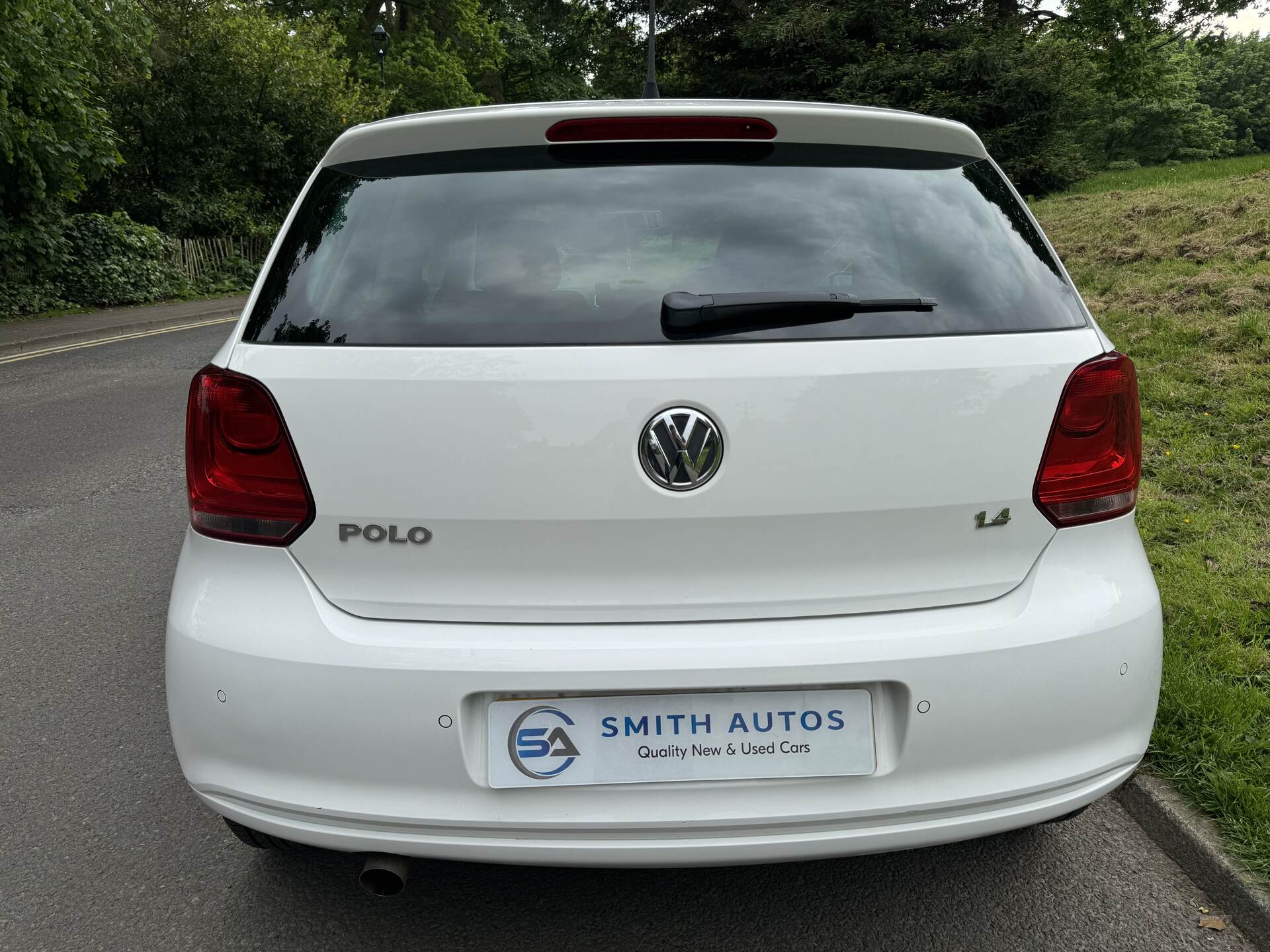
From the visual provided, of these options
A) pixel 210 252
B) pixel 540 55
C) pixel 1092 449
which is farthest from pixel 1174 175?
pixel 540 55

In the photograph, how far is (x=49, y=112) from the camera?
15.1 meters

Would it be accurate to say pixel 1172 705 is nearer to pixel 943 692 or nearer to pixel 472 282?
pixel 943 692

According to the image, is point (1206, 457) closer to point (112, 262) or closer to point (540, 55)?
point (112, 262)

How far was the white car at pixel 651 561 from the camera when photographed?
5.87 feet

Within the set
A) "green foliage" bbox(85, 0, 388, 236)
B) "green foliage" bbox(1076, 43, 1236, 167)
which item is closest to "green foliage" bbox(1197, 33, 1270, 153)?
"green foliage" bbox(1076, 43, 1236, 167)

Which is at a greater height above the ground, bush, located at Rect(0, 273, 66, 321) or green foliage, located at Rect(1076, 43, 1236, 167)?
bush, located at Rect(0, 273, 66, 321)

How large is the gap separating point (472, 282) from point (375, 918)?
1.42 metres

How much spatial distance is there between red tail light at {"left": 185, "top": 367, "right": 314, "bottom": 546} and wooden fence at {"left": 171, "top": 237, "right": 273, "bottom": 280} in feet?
72.5

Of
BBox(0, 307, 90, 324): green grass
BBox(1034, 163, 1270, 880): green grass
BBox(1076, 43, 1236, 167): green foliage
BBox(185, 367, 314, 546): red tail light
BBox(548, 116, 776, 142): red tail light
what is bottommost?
BBox(1076, 43, 1236, 167): green foliage

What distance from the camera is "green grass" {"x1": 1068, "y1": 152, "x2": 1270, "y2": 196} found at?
600 inches

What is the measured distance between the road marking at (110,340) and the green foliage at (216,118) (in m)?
7.40

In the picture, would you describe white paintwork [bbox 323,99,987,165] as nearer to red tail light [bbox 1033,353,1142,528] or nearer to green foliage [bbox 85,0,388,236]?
red tail light [bbox 1033,353,1142,528]

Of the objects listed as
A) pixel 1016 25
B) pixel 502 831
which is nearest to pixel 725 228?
pixel 502 831

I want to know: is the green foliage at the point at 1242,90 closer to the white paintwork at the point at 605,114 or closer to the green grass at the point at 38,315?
the green grass at the point at 38,315
